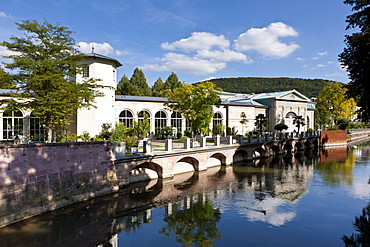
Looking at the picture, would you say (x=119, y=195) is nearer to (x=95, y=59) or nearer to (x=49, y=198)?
(x=49, y=198)

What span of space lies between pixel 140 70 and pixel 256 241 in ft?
195

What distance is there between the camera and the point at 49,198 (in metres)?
14.0

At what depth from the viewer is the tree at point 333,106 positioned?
6141 cm

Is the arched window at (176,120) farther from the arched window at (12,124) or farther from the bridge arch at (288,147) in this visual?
the arched window at (12,124)

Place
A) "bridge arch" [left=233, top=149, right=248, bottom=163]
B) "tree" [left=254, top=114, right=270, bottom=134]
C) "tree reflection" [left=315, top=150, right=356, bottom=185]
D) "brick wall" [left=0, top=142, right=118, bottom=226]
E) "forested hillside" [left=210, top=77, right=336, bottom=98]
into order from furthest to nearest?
"forested hillside" [left=210, top=77, right=336, bottom=98] < "tree" [left=254, top=114, right=270, bottom=134] < "bridge arch" [left=233, top=149, right=248, bottom=163] < "tree reflection" [left=315, top=150, right=356, bottom=185] < "brick wall" [left=0, top=142, right=118, bottom=226]

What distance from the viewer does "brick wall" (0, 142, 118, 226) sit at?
12250 millimetres

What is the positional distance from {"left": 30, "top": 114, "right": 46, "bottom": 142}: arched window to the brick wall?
13.7m

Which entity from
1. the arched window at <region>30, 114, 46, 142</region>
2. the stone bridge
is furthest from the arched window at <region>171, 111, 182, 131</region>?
the arched window at <region>30, 114, 46, 142</region>

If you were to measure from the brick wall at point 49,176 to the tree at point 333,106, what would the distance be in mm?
60264

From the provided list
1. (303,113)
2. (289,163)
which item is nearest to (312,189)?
(289,163)

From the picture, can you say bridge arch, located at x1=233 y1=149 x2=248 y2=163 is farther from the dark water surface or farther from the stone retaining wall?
the stone retaining wall

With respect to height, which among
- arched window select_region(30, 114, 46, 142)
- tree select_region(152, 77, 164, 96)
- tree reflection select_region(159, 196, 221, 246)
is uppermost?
tree select_region(152, 77, 164, 96)

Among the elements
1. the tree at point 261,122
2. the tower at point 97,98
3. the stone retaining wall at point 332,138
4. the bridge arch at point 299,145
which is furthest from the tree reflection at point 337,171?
the tower at point 97,98

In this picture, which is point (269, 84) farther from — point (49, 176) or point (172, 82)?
point (49, 176)
